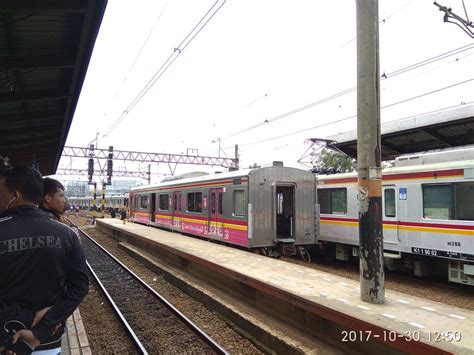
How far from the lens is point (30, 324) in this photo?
238 centimetres

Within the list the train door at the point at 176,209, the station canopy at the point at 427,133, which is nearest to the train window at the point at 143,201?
the train door at the point at 176,209

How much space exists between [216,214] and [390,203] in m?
5.86

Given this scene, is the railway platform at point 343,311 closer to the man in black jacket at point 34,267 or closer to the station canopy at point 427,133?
the man in black jacket at point 34,267

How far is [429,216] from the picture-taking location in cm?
977

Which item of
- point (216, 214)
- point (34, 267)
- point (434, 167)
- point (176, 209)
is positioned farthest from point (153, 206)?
point (34, 267)

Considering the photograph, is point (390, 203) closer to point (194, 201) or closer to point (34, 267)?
point (194, 201)

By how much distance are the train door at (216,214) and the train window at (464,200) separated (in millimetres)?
7043

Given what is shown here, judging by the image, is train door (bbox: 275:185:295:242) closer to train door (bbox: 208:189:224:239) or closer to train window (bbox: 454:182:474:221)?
train door (bbox: 208:189:224:239)

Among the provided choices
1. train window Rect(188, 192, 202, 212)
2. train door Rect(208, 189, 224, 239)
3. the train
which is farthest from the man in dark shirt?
train window Rect(188, 192, 202, 212)

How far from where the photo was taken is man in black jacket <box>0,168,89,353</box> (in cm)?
238

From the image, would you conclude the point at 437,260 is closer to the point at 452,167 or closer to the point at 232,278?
the point at 452,167

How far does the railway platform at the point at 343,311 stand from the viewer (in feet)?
13.8

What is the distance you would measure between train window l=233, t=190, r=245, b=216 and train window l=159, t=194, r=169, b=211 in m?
8.30
